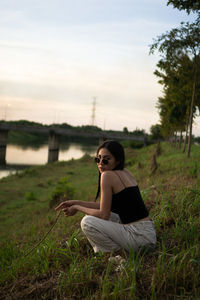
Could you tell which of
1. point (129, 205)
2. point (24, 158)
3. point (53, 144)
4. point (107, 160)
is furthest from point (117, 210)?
point (53, 144)

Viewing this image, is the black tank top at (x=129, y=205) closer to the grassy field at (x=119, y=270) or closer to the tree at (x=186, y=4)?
the grassy field at (x=119, y=270)

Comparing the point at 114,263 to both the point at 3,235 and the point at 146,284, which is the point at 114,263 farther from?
the point at 3,235

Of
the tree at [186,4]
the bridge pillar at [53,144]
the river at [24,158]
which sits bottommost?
the river at [24,158]

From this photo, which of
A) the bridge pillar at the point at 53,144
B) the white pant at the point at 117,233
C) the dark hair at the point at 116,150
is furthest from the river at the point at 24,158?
the dark hair at the point at 116,150

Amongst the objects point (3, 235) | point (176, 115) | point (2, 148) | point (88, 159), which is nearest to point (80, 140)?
point (2, 148)

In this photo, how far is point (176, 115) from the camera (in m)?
23.2

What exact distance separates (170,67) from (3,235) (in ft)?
39.9

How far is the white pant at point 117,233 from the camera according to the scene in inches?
120

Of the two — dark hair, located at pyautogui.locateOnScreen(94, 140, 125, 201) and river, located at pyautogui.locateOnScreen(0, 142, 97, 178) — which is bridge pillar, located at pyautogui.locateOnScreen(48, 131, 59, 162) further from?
dark hair, located at pyautogui.locateOnScreen(94, 140, 125, 201)

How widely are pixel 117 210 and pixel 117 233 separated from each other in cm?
26

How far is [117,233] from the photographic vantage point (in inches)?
120

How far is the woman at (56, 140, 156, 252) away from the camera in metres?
3.00

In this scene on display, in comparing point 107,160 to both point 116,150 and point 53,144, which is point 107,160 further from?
point 53,144

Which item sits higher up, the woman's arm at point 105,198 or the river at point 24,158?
the woman's arm at point 105,198
